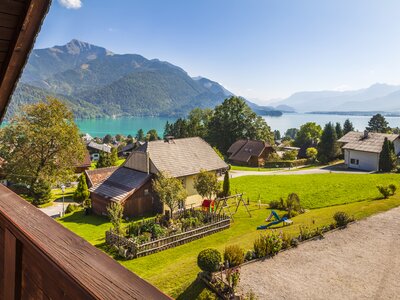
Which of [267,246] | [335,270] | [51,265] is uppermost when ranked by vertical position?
[51,265]

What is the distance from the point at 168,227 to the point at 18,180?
21.2 m

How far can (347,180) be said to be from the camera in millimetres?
35656

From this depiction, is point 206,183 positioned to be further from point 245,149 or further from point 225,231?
point 245,149

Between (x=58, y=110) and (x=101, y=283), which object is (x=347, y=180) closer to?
(x=58, y=110)

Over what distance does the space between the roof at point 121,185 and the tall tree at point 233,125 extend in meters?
41.5

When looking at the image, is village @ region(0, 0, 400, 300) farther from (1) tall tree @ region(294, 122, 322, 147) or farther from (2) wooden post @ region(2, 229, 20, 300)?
(1) tall tree @ region(294, 122, 322, 147)

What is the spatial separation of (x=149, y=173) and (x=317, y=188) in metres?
17.9

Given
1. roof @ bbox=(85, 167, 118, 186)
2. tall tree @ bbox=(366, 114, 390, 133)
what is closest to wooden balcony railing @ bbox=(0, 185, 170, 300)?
roof @ bbox=(85, 167, 118, 186)

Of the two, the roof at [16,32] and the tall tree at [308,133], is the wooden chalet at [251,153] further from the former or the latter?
the roof at [16,32]

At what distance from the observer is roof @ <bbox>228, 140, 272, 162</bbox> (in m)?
63.0

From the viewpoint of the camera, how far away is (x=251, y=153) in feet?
208

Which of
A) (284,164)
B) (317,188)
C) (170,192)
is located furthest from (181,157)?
(284,164)

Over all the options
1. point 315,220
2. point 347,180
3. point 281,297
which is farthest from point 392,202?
point 281,297

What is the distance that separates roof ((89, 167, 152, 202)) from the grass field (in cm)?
235
